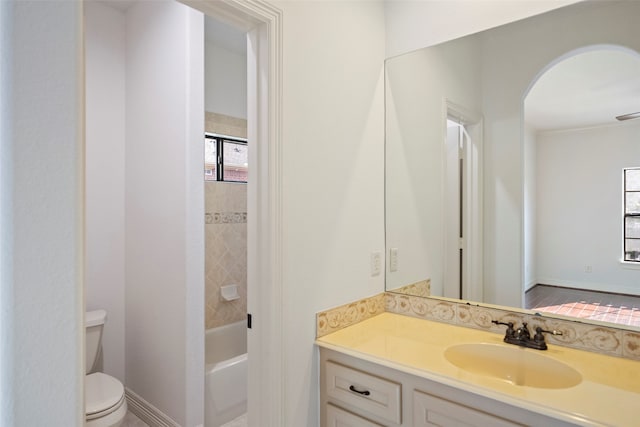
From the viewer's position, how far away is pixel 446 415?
1.23m

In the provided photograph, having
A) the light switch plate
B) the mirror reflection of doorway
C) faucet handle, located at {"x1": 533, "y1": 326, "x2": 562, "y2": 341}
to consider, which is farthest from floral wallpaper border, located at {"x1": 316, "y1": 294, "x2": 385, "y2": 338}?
faucet handle, located at {"x1": 533, "y1": 326, "x2": 562, "y2": 341}

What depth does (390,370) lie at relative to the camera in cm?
136

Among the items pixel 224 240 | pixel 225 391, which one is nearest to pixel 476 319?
pixel 225 391

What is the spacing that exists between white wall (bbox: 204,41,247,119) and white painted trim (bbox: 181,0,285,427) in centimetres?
177

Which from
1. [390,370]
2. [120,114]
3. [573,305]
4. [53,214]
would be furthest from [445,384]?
[120,114]

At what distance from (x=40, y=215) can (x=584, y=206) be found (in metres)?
1.75

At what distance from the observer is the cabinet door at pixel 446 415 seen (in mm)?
1144

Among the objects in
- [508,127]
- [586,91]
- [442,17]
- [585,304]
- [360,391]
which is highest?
[442,17]

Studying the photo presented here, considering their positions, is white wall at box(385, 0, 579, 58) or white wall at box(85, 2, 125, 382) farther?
white wall at box(85, 2, 125, 382)

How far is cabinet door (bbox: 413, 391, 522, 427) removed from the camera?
1.14m

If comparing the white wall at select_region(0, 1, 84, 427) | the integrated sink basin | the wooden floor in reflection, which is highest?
the white wall at select_region(0, 1, 84, 427)

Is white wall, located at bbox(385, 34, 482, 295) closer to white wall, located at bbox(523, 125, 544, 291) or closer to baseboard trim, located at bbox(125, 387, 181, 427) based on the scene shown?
white wall, located at bbox(523, 125, 544, 291)

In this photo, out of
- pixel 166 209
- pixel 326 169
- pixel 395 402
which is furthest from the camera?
pixel 166 209

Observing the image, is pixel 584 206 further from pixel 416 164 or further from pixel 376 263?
pixel 376 263
